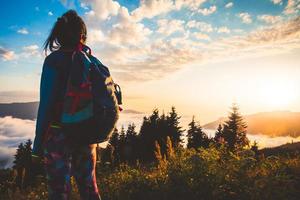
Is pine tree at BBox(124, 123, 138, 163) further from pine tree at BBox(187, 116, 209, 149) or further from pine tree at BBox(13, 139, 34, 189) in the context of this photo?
pine tree at BBox(13, 139, 34, 189)

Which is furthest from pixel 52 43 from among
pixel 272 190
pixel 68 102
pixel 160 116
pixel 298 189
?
pixel 160 116

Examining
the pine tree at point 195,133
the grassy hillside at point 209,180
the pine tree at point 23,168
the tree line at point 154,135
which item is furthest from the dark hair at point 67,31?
the pine tree at point 195,133

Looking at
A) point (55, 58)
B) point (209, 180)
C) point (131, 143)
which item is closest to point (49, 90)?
point (55, 58)

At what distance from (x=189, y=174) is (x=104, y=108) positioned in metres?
2.67

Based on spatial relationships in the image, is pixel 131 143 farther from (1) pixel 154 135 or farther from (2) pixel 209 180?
(2) pixel 209 180

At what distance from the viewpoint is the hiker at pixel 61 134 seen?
2.57 metres

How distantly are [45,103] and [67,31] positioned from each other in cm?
78

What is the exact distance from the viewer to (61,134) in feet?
8.49

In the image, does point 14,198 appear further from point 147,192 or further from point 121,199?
point 147,192

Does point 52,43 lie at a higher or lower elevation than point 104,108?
higher

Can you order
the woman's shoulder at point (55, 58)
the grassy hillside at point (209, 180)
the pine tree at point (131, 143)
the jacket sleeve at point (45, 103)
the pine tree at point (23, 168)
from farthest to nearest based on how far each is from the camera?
the pine tree at point (131, 143) → the pine tree at point (23, 168) → the grassy hillside at point (209, 180) → the woman's shoulder at point (55, 58) → the jacket sleeve at point (45, 103)

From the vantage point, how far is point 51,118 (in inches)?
101

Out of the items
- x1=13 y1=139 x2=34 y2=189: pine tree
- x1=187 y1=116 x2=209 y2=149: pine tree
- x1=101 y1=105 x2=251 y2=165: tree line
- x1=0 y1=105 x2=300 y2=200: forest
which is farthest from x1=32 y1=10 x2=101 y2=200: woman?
x1=187 y1=116 x2=209 y2=149: pine tree

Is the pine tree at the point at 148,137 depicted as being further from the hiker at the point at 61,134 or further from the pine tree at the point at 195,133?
the hiker at the point at 61,134
